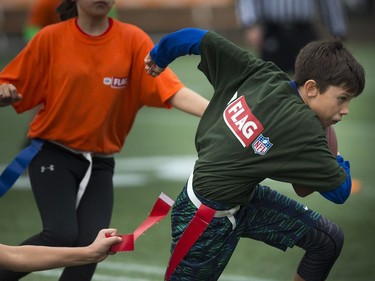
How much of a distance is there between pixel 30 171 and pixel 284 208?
1.63 m

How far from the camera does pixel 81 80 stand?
224 inches

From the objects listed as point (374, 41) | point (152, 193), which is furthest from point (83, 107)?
point (374, 41)

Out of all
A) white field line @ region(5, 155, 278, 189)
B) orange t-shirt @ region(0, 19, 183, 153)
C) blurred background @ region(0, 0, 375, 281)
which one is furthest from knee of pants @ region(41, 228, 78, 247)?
white field line @ region(5, 155, 278, 189)

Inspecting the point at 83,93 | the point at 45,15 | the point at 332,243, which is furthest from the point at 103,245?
the point at 45,15

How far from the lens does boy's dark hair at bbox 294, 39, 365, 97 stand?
185 inches

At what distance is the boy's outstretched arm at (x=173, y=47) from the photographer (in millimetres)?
5090

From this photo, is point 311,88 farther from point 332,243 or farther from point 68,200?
point 68,200

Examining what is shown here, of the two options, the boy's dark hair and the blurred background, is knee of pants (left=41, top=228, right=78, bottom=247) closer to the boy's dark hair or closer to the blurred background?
the blurred background

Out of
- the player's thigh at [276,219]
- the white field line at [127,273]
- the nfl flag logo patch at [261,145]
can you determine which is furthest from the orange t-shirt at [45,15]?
the nfl flag logo patch at [261,145]

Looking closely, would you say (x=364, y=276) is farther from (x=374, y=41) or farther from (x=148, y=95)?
(x=374, y=41)

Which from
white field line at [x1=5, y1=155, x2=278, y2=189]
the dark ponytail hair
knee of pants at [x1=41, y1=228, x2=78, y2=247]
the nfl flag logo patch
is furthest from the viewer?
white field line at [x1=5, y1=155, x2=278, y2=189]

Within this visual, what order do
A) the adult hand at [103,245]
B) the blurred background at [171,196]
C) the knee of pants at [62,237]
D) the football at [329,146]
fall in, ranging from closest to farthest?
the adult hand at [103,245], the football at [329,146], the knee of pants at [62,237], the blurred background at [171,196]

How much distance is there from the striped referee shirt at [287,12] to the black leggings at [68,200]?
19.3ft

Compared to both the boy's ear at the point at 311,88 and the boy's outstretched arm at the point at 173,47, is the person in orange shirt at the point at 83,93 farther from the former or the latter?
the boy's ear at the point at 311,88
